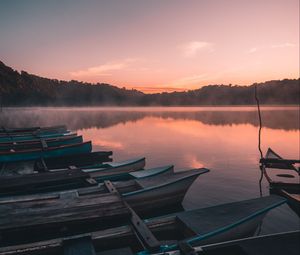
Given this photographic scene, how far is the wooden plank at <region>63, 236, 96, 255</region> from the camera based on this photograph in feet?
22.3

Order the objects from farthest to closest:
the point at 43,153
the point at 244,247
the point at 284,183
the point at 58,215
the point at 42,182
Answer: the point at 43,153 < the point at 284,183 < the point at 42,182 < the point at 58,215 < the point at 244,247

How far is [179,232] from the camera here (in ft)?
29.6

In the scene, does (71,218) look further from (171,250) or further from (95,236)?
(171,250)

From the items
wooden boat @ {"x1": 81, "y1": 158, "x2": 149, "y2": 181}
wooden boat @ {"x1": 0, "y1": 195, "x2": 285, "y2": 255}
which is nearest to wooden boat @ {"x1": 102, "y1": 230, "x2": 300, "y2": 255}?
wooden boat @ {"x1": 0, "y1": 195, "x2": 285, "y2": 255}

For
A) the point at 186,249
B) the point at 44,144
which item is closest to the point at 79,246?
the point at 186,249

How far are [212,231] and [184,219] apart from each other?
1.22 m

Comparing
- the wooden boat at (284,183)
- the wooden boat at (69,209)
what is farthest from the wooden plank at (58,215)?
the wooden boat at (284,183)

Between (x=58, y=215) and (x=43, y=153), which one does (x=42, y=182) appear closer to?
(x=58, y=215)

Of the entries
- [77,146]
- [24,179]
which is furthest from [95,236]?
[77,146]

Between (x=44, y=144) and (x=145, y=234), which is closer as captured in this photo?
(x=145, y=234)

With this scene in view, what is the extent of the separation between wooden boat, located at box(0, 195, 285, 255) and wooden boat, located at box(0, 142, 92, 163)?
12.9 metres

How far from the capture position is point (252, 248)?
6910mm

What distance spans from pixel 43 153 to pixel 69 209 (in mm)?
13789

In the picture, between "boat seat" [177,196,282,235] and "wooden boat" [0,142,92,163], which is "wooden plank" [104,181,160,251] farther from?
"wooden boat" [0,142,92,163]
